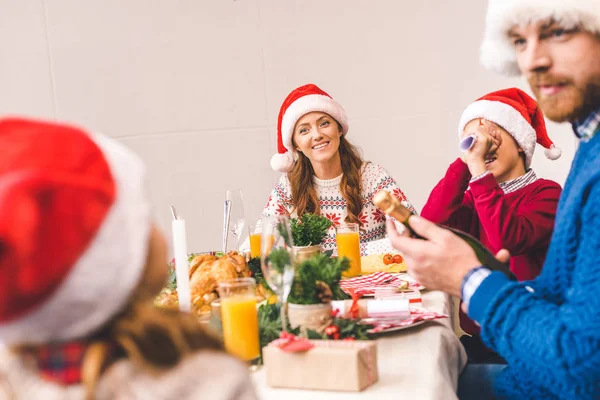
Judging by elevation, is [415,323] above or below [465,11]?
below

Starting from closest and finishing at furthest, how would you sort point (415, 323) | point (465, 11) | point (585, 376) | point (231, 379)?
point (231, 379) < point (585, 376) < point (415, 323) < point (465, 11)

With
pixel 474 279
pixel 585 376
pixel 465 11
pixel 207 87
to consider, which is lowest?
pixel 585 376

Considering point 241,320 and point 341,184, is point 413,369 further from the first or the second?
point 341,184

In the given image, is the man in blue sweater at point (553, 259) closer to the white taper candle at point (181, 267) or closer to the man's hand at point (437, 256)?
the man's hand at point (437, 256)

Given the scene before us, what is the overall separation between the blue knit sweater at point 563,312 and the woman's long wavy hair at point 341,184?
183cm

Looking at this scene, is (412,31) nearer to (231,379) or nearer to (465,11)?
(465,11)

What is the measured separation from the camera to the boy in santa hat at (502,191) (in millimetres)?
1967

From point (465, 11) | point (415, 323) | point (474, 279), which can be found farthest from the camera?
point (465, 11)

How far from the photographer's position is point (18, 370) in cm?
77

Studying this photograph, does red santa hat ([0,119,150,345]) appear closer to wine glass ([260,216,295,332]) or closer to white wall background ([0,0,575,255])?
wine glass ([260,216,295,332])

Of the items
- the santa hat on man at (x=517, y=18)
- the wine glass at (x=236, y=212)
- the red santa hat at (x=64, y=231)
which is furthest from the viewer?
the wine glass at (x=236, y=212)

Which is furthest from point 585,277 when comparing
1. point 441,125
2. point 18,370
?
point 441,125

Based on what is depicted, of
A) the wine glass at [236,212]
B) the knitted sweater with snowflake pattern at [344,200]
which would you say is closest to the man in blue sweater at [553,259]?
the wine glass at [236,212]

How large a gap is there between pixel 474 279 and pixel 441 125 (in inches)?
119
